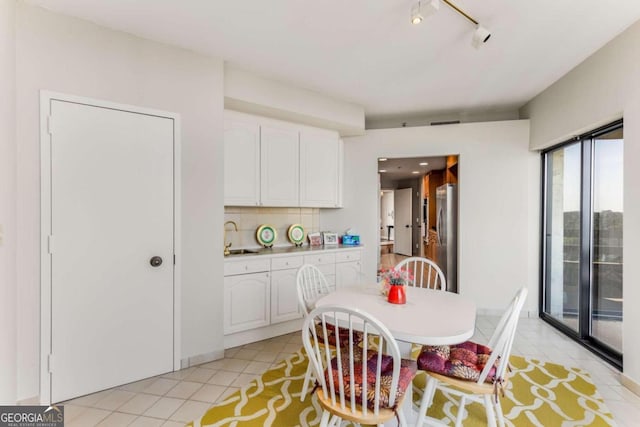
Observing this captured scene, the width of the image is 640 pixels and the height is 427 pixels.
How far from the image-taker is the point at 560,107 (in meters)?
3.21

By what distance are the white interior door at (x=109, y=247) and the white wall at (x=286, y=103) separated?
0.82m

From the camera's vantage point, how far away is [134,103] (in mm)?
2395

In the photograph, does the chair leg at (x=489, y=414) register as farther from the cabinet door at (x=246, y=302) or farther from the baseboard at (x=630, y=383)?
the cabinet door at (x=246, y=302)

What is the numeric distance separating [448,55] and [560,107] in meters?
1.48

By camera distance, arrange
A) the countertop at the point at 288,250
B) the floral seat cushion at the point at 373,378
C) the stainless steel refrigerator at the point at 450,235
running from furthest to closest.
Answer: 1. the stainless steel refrigerator at the point at 450,235
2. the countertop at the point at 288,250
3. the floral seat cushion at the point at 373,378

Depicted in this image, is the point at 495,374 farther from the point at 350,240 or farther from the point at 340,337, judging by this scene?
the point at 350,240

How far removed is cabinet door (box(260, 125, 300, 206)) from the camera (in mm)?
3479

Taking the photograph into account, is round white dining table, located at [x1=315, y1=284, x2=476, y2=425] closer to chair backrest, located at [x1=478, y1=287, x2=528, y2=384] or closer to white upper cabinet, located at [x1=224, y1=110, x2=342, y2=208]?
chair backrest, located at [x1=478, y1=287, x2=528, y2=384]

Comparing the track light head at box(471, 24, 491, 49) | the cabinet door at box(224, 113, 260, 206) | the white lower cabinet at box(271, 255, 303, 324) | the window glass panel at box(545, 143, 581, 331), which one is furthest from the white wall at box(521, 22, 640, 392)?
the cabinet door at box(224, 113, 260, 206)

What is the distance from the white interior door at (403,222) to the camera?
30.3 feet

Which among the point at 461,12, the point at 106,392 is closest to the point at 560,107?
the point at 461,12

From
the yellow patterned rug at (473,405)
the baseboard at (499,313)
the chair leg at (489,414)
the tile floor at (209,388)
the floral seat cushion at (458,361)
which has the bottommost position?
the tile floor at (209,388)

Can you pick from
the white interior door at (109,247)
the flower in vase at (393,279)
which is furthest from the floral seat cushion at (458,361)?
the white interior door at (109,247)

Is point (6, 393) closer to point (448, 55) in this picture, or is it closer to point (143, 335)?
point (143, 335)
